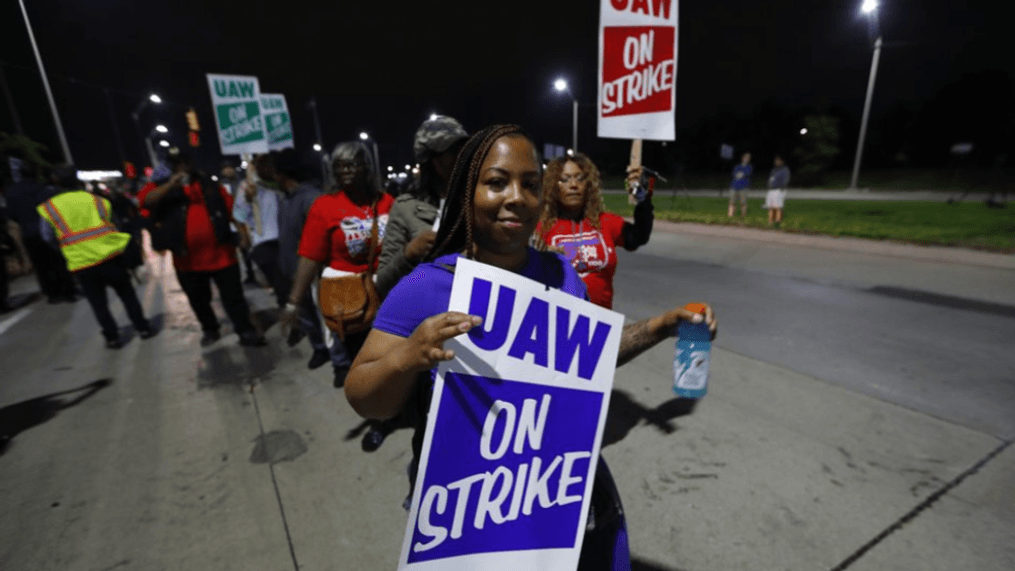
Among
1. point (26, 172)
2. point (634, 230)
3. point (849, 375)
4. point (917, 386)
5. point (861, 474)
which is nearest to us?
point (861, 474)

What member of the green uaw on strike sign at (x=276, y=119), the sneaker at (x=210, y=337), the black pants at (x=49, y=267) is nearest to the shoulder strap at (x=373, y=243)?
the sneaker at (x=210, y=337)

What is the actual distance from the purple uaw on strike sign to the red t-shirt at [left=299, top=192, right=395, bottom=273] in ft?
6.83

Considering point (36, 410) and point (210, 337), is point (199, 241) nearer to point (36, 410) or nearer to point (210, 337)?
point (210, 337)

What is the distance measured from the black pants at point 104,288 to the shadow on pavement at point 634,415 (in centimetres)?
515

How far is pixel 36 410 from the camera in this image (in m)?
3.74

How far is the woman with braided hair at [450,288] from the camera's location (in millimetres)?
1032

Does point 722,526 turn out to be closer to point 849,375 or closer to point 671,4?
point 849,375

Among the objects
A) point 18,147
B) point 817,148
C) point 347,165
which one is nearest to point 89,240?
point 347,165

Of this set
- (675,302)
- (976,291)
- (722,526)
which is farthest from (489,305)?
(976,291)

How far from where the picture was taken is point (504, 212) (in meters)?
1.19

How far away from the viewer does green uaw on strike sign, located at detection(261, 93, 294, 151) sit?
27.4 ft

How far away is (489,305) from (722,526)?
1944 millimetres

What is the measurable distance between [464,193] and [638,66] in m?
2.30

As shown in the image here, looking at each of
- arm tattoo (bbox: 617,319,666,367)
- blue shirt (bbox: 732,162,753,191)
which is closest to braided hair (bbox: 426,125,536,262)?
arm tattoo (bbox: 617,319,666,367)
